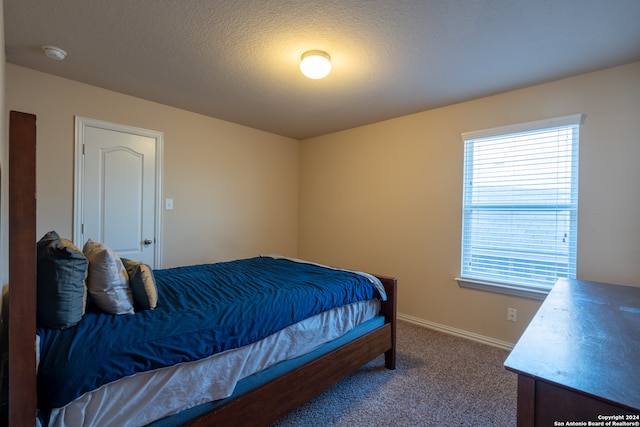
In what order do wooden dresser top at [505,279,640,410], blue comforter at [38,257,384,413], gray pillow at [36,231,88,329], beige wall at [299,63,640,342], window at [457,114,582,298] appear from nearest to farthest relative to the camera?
1. wooden dresser top at [505,279,640,410]
2. blue comforter at [38,257,384,413]
3. gray pillow at [36,231,88,329]
4. beige wall at [299,63,640,342]
5. window at [457,114,582,298]

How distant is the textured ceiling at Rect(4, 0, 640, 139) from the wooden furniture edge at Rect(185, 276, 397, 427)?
5.81 feet

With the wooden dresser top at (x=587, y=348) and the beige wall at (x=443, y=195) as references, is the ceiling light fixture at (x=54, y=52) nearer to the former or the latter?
the beige wall at (x=443, y=195)

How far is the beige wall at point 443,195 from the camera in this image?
2232mm

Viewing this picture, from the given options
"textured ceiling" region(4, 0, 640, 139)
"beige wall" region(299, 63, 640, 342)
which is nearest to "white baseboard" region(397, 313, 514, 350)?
"beige wall" region(299, 63, 640, 342)

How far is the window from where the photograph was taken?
96.7 inches

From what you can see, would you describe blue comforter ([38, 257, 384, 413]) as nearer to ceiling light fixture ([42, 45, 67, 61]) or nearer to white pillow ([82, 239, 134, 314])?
white pillow ([82, 239, 134, 314])

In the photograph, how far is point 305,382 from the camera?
172 centimetres

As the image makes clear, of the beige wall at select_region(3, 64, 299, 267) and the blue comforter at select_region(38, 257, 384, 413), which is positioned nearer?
the blue comforter at select_region(38, 257, 384, 413)

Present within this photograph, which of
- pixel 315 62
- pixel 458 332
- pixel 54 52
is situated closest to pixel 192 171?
pixel 54 52

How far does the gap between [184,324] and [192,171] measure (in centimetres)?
244

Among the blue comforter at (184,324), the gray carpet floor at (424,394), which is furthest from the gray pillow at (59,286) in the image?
the gray carpet floor at (424,394)

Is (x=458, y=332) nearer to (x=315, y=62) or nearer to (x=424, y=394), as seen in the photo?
(x=424, y=394)

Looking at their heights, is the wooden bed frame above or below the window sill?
above

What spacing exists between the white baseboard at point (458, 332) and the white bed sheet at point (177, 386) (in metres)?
1.90
